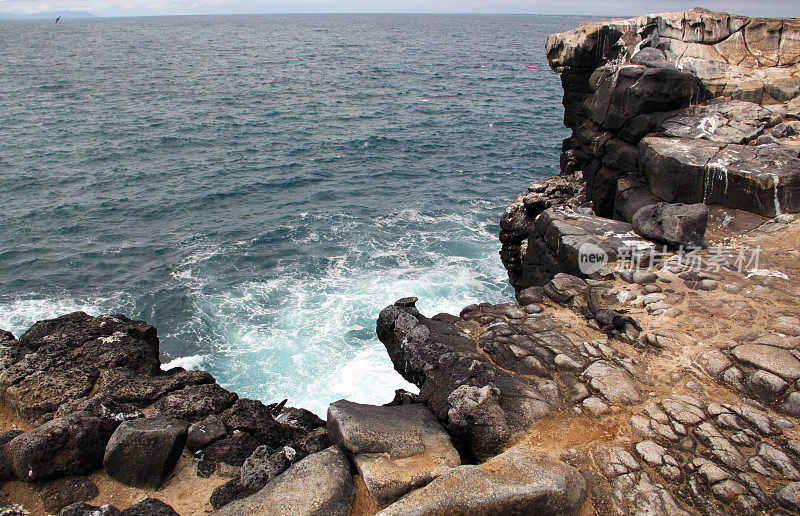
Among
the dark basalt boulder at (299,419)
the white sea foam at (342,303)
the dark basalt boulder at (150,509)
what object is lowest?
the white sea foam at (342,303)

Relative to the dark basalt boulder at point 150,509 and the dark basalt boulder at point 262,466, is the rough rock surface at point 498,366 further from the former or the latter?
the dark basalt boulder at point 150,509

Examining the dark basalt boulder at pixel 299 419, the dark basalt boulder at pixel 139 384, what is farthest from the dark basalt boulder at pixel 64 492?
the dark basalt boulder at pixel 299 419

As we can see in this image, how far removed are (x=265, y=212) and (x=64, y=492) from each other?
24.4m

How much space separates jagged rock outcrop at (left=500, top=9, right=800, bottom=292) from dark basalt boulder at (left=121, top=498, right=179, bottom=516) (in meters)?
10.9

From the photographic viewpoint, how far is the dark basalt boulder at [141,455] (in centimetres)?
712

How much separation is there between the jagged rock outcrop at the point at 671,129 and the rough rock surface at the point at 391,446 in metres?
7.60

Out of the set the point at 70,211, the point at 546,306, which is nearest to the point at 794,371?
the point at 546,306

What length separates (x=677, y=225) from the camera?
Answer: 41.2 ft

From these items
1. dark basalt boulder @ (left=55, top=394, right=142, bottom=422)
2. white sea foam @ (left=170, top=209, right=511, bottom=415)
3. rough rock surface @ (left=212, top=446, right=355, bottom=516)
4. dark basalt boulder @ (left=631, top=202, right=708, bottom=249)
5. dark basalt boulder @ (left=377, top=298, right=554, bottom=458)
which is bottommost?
white sea foam @ (left=170, top=209, right=511, bottom=415)

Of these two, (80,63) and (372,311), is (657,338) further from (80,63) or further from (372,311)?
(80,63)

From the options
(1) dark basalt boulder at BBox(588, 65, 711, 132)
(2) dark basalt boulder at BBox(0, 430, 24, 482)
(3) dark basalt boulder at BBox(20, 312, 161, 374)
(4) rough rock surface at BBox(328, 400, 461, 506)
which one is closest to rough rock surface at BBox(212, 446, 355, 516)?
(4) rough rock surface at BBox(328, 400, 461, 506)

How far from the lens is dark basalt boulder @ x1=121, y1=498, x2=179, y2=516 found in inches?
250

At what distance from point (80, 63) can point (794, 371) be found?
11102 centimetres

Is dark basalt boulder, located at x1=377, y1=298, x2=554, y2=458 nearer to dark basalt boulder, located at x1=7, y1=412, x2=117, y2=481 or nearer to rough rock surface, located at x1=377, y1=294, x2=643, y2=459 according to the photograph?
rough rock surface, located at x1=377, y1=294, x2=643, y2=459
